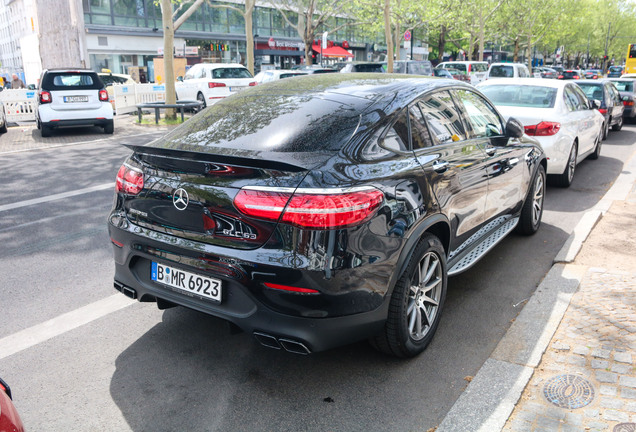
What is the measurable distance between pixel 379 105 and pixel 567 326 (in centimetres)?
202

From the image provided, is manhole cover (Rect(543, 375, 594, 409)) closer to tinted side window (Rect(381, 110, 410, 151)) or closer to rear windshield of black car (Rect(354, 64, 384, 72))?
tinted side window (Rect(381, 110, 410, 151))

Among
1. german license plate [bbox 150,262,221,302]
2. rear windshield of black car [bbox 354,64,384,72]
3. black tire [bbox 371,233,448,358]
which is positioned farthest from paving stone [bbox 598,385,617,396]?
rear windshield of black car [bbox 354,64,384,72]

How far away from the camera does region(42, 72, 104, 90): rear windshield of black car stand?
13.9 m

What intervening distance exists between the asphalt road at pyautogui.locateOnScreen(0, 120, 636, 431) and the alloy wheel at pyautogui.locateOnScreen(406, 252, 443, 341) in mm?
195

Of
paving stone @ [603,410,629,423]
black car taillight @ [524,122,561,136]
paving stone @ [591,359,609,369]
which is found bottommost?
paving stone @ [603,410,629,423]

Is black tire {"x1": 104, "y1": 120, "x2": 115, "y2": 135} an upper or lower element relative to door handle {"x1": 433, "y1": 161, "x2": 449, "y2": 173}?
lower

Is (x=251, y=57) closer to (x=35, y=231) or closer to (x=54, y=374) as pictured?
(x=35, y=231)

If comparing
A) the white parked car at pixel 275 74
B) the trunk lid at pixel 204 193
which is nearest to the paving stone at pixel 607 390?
the trunk lid at pixel 204 193

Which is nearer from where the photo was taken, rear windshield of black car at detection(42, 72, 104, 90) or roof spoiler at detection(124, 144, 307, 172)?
roof spoiler at detection(124, 144, 307, 172)

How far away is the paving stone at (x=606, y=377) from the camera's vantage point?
3.30 m

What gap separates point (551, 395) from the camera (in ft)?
10.4

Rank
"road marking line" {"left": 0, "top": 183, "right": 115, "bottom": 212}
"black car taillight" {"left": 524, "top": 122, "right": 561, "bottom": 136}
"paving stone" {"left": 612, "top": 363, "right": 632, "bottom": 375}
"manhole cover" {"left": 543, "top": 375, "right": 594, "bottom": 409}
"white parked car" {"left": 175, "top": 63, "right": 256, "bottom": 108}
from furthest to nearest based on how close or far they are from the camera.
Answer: "white parked car" {"left": 175, "top": 63, "right": 256, "bottom": 108} < "black car taillight" {"left": 524, "top": 122, "right": 561, "bottom": 136} < "road marking line" {"left": 0, "top": 183, "right": 115, "bottom": 212} < "paving stone" {"left": 612, "top": 363, "right": 632, "bottom": 375} < "manhole cover" {"left": 543, "top": 375, "right": 594, "bottom": 409}

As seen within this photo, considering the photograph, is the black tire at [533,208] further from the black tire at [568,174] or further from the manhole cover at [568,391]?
the manhole cover at [568,391]

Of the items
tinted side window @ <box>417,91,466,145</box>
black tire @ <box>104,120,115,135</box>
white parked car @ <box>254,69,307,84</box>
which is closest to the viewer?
tinted side window @ <box>417,91,466,145</box>
